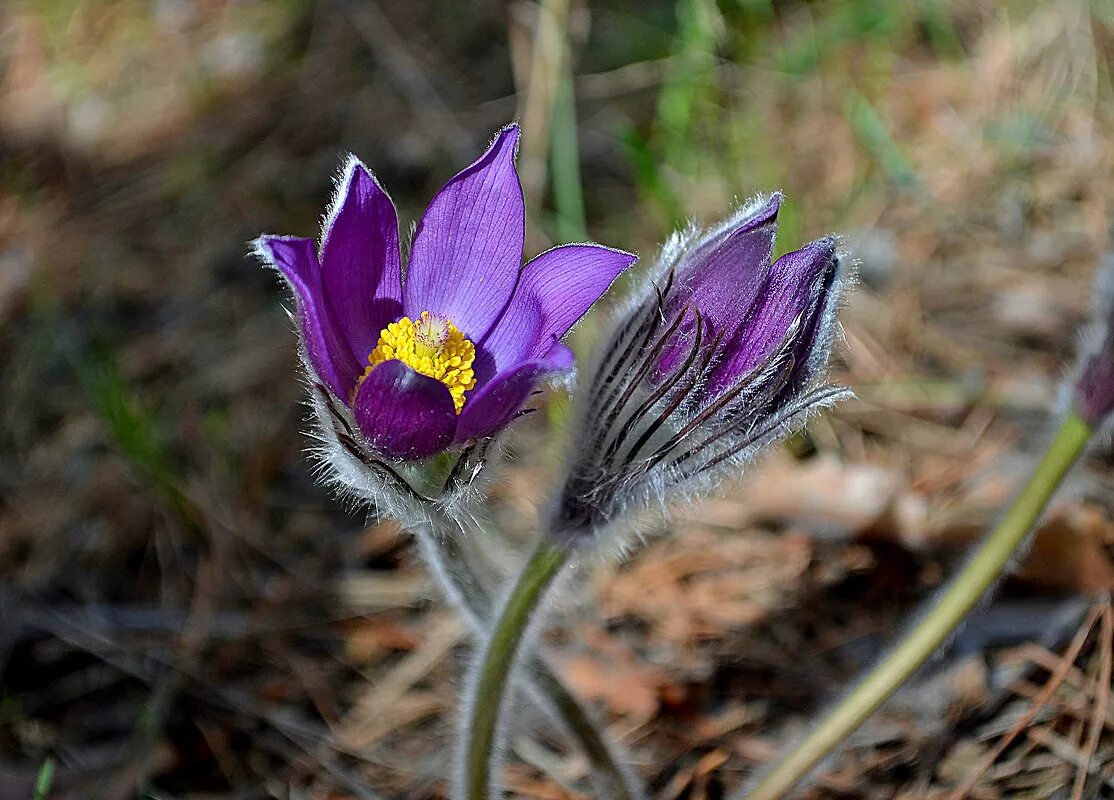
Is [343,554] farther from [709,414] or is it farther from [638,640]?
[709,414]

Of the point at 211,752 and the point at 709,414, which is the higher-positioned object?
the point at 709,414

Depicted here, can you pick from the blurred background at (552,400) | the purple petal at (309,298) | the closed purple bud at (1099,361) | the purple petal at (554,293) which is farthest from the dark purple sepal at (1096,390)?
the purple petal at (309,298)

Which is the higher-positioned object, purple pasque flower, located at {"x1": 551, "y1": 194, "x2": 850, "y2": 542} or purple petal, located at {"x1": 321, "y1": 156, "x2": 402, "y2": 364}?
purple petal, located at {"x1": 321, "y1": 156, "x2": 402, "y2": 364}

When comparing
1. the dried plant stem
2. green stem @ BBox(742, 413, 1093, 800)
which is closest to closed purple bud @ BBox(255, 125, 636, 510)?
the dried plant stem

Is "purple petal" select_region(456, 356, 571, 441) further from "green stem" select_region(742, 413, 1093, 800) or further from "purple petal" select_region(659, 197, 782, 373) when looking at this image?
"green stem" select_region(742, 413, 1093, 800)

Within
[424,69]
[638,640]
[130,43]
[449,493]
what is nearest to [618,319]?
[449,493]

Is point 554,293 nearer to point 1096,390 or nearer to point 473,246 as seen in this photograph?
point 473,246
